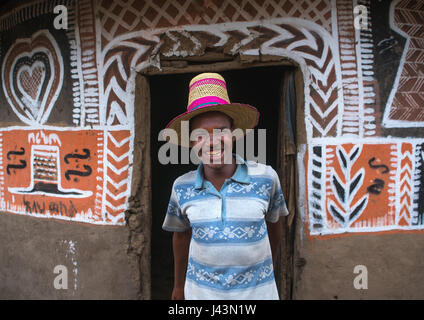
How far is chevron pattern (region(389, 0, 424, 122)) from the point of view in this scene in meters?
2.49

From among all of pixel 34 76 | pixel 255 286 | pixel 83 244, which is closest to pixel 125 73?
pixel 34 76

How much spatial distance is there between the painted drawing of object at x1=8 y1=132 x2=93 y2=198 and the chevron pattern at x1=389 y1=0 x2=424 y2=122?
2.96 m

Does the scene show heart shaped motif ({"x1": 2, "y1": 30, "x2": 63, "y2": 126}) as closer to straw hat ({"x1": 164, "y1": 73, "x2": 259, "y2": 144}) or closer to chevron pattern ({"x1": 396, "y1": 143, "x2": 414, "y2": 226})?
straw hat ({"x1": 164, "y1": 73, "x2": 259, "y2": 144})

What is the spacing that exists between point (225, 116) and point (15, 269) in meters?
3.10

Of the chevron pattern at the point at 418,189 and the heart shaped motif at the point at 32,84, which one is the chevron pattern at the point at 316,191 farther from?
the heart shaped motif at the point at 32,84

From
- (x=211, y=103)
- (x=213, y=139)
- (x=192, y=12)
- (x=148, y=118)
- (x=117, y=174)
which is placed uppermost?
(x=192, y=12)

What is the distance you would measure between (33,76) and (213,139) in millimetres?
2485

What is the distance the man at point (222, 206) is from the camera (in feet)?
4.93

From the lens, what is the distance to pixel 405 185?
8.28 ft

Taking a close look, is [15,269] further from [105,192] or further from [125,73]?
[125,73]

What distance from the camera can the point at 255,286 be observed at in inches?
60.2

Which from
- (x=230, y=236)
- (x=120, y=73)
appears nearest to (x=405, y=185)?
(x=230, y=236)

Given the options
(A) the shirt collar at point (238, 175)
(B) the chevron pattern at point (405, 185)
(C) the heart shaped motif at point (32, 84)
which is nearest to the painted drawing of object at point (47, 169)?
(C) the heart shaped motif at point (32, 84)

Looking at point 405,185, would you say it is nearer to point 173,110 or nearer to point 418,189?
point 418,189
